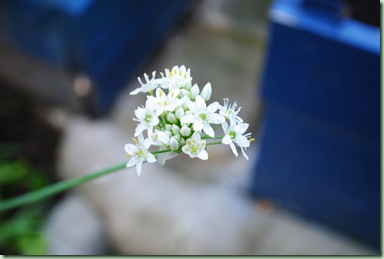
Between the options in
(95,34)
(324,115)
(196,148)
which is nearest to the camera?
(196,148)

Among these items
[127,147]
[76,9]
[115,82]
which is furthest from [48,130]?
[127,147]

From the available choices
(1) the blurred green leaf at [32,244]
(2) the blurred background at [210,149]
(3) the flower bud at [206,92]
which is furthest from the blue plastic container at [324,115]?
(1) the blurred green leaf at [32,244]

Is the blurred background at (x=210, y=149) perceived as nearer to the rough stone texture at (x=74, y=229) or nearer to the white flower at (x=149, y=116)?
the rough stone texture at (x=74, y=229)

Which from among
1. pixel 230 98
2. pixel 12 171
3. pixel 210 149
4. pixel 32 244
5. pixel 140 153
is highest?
pixel 140 153

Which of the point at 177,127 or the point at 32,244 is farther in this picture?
the point at 32,244

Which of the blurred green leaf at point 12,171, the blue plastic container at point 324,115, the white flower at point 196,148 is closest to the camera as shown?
the white flower at point 196,148

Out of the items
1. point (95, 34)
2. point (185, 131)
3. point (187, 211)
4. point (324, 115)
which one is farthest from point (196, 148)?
point (187, 211)

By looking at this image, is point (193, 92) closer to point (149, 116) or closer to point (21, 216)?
point (149, 116)

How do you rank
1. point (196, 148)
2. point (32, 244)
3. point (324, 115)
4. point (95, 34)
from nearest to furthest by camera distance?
point (196, 148) < point (324, 115) < point (95, 34) < point (32, 244)
